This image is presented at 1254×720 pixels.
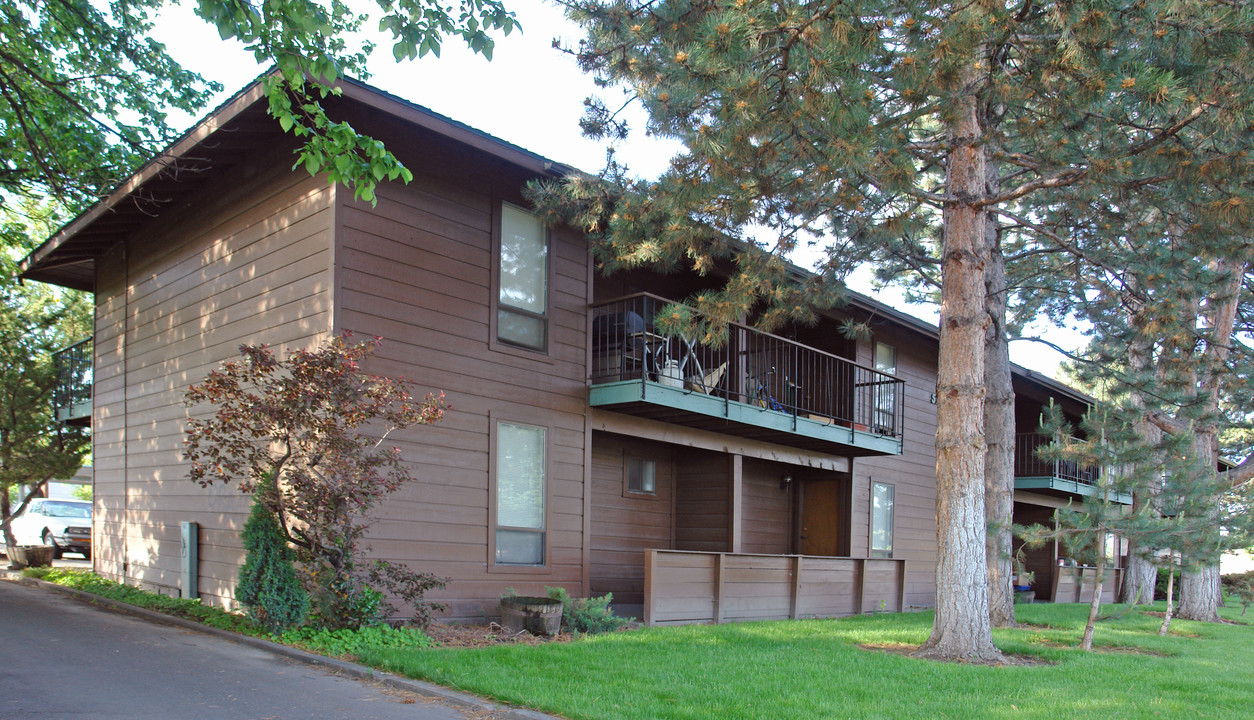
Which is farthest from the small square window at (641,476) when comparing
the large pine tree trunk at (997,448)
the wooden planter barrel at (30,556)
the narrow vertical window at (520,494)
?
the wooden planter barrel at (30,556)

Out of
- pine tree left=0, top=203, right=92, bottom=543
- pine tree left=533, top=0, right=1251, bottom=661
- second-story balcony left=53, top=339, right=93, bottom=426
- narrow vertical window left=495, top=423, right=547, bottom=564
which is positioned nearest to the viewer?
pine tree left=533, top=0, right=1251, bottom=661

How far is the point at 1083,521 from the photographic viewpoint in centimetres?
1049

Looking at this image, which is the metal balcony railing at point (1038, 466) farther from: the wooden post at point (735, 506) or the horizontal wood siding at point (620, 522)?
the horizontal wood siding at point (620, 522)

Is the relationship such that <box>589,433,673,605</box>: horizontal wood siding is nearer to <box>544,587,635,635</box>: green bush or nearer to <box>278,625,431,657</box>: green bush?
<box>544,587,635,635</box>: green bush

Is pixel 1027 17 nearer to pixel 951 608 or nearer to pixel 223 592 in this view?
pixel 951 608

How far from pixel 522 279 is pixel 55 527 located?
14.0m

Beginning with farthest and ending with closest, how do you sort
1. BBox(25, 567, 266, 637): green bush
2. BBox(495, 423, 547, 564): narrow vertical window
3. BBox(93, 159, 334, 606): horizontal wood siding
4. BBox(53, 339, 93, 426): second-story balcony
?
1. BBox(53, 339, 93, 426): second-story balcony
2. BBox(495, 423, 547, 564): narrow vertical window
3. BBox(93, 159, 334, 606): horizontal wood siding
4. BBox(25, 567, 266, 637): green bush

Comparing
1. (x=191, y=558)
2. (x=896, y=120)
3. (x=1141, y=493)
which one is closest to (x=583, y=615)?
(x=191, y=558)

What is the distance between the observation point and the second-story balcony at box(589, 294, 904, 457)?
11.8m

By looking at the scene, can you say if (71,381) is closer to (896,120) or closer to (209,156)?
(209,156)

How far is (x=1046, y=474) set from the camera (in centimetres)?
2258

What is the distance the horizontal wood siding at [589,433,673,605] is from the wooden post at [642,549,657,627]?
76.2 inches

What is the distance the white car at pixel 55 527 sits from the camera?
1941 cm

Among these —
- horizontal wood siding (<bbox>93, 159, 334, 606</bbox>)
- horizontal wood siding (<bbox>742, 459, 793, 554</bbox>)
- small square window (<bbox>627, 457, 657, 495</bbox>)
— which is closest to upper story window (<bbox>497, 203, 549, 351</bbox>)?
horizontal wood siding (<bbox>93, 159, 334, 606</bbox>)
